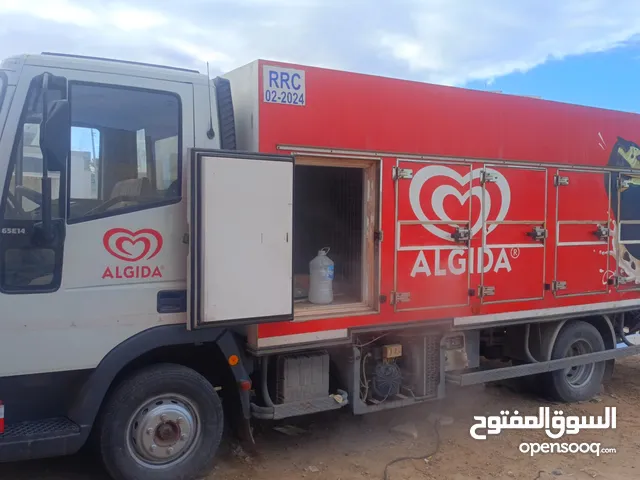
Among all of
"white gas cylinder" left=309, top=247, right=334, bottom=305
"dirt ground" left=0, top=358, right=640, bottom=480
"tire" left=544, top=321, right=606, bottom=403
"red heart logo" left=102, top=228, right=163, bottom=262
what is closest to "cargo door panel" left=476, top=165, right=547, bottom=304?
"tire" left=544, top=321, right=606, bottom=403

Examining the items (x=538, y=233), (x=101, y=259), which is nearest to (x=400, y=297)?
(x=538, y=233)

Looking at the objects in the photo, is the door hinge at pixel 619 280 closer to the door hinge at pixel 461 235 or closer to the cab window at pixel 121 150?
the door hinge at pixel 461 235

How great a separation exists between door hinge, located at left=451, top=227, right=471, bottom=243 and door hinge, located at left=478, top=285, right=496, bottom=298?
467 mm

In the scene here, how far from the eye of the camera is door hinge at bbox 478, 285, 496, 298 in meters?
5.72

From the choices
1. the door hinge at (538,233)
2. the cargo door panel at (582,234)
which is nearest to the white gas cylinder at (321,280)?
the door hinge at (538,233)

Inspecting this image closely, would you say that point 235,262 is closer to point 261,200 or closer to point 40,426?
point 261,200

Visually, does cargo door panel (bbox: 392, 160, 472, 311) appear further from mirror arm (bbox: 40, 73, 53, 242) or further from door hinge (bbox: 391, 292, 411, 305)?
mirror arm (bbox: 40, 73, 53, 242)

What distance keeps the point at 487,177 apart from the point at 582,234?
58.2 inches

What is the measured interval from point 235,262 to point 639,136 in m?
5.10

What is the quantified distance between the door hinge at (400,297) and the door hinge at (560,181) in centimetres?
207

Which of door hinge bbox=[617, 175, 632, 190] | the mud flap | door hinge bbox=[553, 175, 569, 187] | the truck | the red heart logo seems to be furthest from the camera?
door hinge bbox=[617, 175, 632, 190]

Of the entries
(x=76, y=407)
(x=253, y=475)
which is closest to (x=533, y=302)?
(x=253, y=475)

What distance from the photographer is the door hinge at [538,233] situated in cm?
606

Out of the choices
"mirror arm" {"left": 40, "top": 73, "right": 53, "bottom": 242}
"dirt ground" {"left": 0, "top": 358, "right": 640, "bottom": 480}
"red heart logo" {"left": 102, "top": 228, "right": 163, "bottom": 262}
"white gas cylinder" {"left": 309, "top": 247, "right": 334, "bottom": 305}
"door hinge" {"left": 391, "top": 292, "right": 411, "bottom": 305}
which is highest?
"mirror arm" {"left": 40, "top": 73, "right": 53, "bottom": 242}
